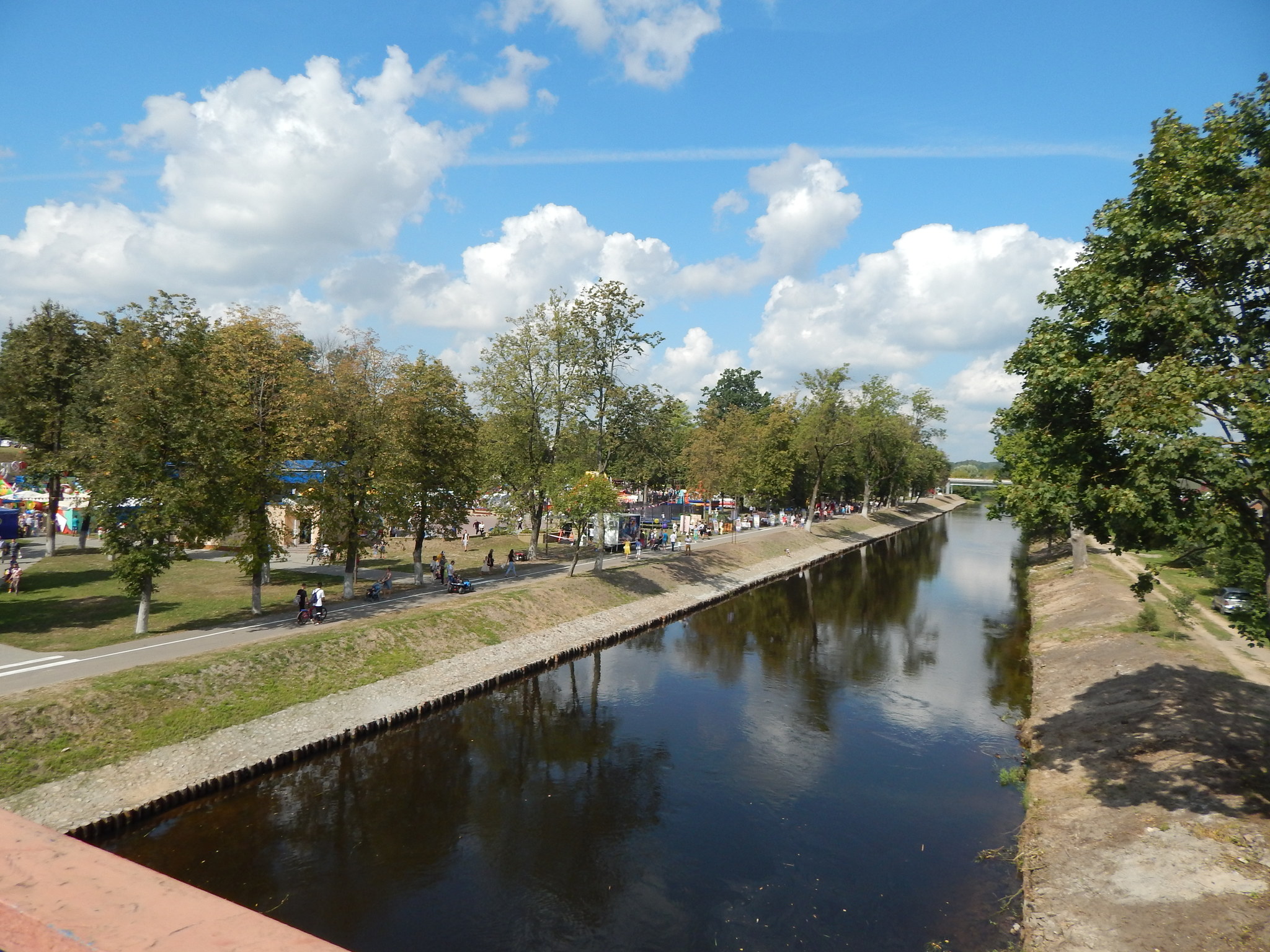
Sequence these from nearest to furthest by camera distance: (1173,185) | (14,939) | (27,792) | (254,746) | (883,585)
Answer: (14,939) < (1173,185) < (27,792) < (254,746) < (883,585)

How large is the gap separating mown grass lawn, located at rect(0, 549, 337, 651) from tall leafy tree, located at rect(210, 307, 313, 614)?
275 cm

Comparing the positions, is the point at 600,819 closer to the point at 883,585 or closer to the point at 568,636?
the point at 568,636

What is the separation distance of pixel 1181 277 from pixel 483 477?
4068cm

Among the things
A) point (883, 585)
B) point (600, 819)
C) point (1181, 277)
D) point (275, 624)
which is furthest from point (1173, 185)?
point (883, 585)

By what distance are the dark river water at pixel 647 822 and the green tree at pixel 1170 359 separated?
30.8 feet

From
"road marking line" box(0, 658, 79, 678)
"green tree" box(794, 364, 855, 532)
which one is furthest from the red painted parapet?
"green tree" box(794, 364, 855, 532)

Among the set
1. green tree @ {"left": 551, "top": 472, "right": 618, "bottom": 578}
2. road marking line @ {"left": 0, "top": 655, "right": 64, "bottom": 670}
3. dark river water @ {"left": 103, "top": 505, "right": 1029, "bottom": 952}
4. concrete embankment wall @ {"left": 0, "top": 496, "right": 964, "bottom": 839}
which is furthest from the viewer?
green tree @ {"left": 551, "top": 472, "right": 618, "bottom": 578}

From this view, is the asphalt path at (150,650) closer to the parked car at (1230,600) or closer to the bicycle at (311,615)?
the bicycle at (311,615)

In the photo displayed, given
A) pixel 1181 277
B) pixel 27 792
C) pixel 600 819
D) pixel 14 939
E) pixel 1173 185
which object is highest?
pixel 1173 185

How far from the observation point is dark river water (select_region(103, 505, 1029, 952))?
15.0m

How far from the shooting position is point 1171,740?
20172 millimetres

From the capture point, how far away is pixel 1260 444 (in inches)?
485

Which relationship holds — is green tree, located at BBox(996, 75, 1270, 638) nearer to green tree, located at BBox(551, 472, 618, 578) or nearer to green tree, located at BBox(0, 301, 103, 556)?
green tree, located at BBox(551, 472, 618, 578)

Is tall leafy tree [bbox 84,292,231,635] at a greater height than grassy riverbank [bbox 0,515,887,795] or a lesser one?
greater
